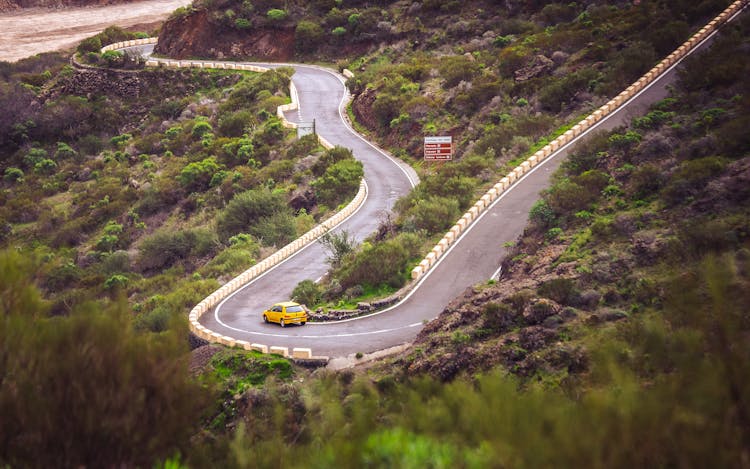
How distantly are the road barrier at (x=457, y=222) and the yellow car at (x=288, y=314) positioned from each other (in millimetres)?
1741

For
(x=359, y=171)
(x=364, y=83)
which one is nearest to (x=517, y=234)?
(x=359, y=171)

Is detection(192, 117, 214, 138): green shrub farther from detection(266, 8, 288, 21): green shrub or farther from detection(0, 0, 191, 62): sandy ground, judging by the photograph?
detection(0, 0, 191, 62): sandy ground

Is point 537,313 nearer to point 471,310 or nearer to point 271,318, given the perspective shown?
point 471,310

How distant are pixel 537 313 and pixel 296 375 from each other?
281 inches

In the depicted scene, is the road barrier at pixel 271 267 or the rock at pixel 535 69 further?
the rock at pixel 535 69

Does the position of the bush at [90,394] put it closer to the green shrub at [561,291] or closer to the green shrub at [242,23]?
the green shrub at [561,291]

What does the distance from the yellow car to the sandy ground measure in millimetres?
74333

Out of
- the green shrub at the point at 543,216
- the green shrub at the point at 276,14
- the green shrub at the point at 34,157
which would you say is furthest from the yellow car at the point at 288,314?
the green shrub at the point at 276,14

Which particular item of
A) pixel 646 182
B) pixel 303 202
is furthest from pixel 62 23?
pixel 646 182

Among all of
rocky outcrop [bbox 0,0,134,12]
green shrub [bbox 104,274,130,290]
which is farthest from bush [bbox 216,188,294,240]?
rocky outcrop [bbox 0,0,134,12]

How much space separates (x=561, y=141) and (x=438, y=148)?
7092mm

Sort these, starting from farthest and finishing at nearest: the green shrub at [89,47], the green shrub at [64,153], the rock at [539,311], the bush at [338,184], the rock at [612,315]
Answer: the green shrub at [89,47], the green shrub at [64,153], the bush at [338,184], the rock at [539,311], the rock at [612,315]

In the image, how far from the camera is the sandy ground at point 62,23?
9181cm

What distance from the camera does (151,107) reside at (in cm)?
6988
